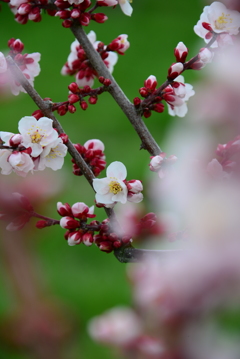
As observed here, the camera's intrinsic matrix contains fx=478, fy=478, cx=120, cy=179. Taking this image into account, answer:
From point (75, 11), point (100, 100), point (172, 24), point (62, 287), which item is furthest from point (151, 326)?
point (172, 24)

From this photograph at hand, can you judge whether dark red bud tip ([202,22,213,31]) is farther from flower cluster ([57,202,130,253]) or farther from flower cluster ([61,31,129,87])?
flower cluster ([57,202,130,253])

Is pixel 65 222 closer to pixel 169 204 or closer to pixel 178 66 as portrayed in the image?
pixel 178 66

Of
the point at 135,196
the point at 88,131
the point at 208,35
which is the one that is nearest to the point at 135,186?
Answer: the point at 135,196

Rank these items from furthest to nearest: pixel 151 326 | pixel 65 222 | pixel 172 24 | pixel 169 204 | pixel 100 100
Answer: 1. pixel 172 24
2. pixel 100 100
3. pixel 65 222
4. pixel 151 326
5. pixel 169 204

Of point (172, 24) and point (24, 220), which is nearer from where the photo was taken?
point (24, 220)

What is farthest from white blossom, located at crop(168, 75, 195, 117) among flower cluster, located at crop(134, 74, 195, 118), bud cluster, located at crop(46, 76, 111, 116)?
bud cluster, located at crop(46, 76, 111, 116)

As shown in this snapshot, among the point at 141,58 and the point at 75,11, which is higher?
the point at 75,11
